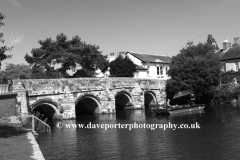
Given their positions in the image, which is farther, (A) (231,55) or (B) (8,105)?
(A) (231,55)

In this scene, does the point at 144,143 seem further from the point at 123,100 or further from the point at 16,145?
the point at 123,100

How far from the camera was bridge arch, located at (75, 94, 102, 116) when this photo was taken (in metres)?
36.3

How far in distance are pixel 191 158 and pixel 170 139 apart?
4702mm

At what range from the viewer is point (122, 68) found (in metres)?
50.3

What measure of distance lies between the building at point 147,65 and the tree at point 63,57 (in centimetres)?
545

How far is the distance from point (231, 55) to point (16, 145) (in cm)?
5098

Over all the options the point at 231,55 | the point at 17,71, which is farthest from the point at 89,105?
the point at 17,71

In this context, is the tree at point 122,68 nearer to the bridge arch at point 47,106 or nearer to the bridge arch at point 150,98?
the bridge arch at point 150,98

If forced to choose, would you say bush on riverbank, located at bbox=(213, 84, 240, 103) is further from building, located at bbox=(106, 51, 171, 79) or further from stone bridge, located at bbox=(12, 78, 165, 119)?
building, located at bbox=(106, 51, 171, 79)

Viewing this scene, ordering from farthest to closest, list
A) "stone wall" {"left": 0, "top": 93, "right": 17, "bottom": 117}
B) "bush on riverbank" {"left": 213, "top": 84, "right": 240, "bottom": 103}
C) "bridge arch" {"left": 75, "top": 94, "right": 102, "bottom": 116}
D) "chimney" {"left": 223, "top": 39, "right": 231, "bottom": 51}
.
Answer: "chimney" {"left": 223, "top": 39, "right": 231, "bottom": 51} < "bush on riverbank" {"left": 213, "top": 84, "right": 240, "bottom": 103} < "bridge arch" {"left": 75, "top": 94, "right": 102, "bottom": 116} < "stone wall" {"left": 0, "top": 93, "right": 17, "bottom": 117}

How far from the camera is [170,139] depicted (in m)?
19.1

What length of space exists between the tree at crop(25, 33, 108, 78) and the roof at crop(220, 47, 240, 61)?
87.2ft

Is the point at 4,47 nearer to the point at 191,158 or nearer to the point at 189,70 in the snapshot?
the point at 191,158

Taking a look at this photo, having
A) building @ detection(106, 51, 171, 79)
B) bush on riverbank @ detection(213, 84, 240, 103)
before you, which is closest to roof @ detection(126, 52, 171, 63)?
building @ detection(106, 51, 171, 79)
